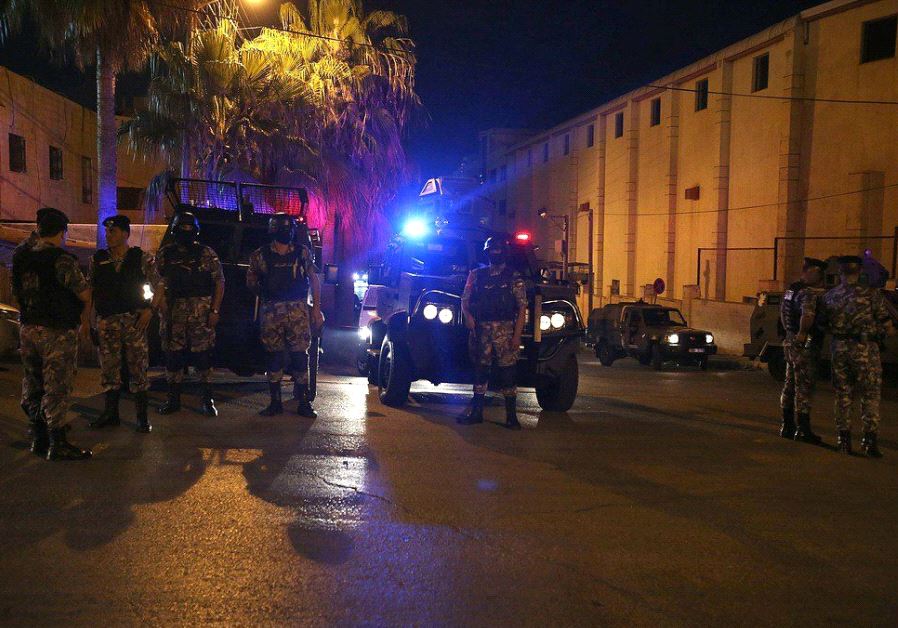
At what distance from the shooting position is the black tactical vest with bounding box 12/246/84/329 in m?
6.62

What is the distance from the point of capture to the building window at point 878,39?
25.6m

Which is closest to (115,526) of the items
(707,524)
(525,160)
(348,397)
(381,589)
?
(381,589)

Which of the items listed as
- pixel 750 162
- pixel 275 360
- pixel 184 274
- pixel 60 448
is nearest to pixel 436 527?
pixel 60 448

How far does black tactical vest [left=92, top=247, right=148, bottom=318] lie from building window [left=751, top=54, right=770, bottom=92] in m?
27.9

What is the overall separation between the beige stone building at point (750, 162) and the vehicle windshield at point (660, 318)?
A: 5.78m

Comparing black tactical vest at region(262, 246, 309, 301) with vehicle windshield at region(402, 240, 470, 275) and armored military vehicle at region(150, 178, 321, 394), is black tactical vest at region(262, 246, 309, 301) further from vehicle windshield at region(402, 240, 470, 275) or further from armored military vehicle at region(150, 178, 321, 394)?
vehicle windshield at region(402, 240, 470, 275)

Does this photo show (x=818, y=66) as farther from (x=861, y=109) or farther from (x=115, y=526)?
(x=115, y=526)

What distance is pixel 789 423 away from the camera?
29.7ft

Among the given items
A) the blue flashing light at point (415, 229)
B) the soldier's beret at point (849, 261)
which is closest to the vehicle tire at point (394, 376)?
the blue flashing light at point (415, 229)

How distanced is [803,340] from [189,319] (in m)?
6.08

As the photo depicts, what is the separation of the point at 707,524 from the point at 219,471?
→ 3595 millimetres

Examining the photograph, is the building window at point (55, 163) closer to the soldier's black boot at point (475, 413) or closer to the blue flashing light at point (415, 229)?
the blue flashing light at point (415, 229)

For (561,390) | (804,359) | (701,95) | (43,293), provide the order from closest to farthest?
(43,293)
(804,359)
(561,390)
(701,95)

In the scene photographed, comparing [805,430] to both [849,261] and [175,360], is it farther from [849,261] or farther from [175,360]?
[175,360]
